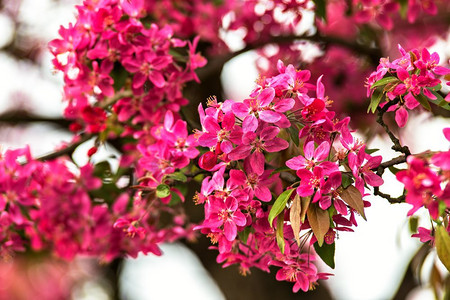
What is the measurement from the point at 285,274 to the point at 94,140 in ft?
2.83

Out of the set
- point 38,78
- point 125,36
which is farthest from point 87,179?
point 38,78

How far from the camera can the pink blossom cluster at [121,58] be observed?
4.22 ft

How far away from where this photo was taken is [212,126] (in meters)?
0.91

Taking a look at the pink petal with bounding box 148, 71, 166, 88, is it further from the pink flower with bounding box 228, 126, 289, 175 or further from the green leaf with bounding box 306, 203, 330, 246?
the green leaf with bounding box 306, 203, 330, 246

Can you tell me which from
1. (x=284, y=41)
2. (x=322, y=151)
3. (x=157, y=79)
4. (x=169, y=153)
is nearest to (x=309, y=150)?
(x=322, y=151)

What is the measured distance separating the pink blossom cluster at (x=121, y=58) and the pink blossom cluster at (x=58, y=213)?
223mm

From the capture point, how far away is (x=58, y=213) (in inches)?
52.6

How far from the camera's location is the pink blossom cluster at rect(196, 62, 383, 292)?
0.87 meters

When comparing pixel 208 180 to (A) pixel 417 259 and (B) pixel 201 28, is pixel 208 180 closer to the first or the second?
(A) pixel 417 259

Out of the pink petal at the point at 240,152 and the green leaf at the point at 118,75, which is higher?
the pink petal at the point at 240,152

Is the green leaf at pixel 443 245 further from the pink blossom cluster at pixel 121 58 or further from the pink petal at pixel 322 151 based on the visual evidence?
the pink blossom cluster at pixel 121 58

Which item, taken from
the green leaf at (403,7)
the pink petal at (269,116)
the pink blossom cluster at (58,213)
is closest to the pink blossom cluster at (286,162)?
the pink petal at (269,116)

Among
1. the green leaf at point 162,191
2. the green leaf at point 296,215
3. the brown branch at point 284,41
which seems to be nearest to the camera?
the green leaf at point 296,215

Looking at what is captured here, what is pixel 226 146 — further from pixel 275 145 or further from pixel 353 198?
pixel 353 198
